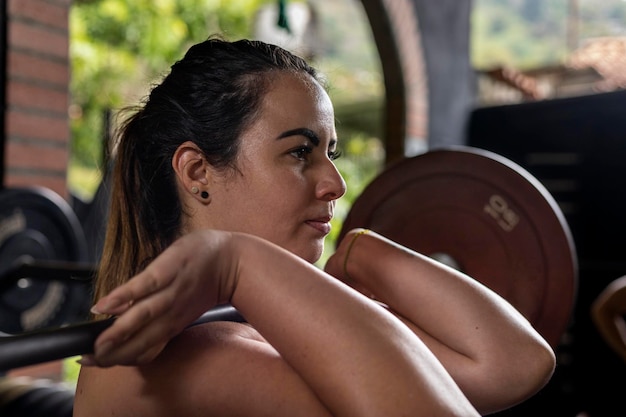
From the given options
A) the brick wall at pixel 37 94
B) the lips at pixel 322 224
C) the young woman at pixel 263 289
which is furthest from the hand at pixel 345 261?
the brick wall at pixel 37 94

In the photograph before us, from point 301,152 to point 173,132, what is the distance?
9.0 inches

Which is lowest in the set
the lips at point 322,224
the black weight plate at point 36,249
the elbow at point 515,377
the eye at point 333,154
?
the black weight plate at point 36,249

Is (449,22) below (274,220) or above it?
above

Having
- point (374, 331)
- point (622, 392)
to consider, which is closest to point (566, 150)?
point (622, 392)

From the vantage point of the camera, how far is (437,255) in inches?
63.6

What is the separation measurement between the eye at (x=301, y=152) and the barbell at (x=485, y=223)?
60 cm

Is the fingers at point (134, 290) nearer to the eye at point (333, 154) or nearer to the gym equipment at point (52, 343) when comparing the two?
the gym equipment at point (52, 343)

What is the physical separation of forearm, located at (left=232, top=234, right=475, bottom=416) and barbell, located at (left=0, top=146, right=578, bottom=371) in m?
0.79

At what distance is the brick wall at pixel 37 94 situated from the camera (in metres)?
2.82

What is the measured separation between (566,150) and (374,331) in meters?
4.39

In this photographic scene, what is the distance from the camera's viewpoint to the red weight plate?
1.50m

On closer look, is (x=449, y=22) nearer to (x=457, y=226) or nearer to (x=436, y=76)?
(x=436, y=76)

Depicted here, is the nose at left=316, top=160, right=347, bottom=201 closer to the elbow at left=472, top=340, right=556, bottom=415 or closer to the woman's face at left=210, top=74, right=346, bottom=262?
the woman's face at left=210, top=74, right=346, bottom=262

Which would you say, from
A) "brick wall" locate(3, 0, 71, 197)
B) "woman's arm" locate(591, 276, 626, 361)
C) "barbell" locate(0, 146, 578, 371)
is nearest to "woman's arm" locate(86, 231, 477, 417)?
"barbell" locate(0, 146, 578, 371)
